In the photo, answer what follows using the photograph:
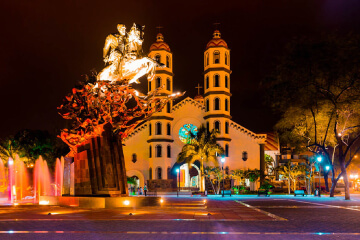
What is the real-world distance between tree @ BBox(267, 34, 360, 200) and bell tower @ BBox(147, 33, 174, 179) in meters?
27.4

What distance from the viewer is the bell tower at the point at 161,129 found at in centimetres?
6656

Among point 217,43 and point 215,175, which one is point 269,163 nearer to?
point 215,175

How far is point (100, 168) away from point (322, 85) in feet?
68.8

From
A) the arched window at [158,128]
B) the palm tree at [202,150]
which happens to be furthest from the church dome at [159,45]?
the palm tree at [202,150]

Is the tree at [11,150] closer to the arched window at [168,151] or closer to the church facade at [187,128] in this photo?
the church facade at [187,128]

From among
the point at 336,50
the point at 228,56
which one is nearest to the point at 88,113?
the point at 336,50

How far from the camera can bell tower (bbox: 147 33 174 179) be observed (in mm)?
66562

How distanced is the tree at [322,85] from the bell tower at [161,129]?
90.0 feet

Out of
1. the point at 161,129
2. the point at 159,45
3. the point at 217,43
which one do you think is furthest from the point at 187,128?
the point at 217,43

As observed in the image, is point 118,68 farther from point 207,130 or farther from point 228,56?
point 228,56

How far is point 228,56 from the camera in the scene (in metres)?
67.9

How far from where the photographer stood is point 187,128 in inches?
2751

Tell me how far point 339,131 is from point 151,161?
31702 mm

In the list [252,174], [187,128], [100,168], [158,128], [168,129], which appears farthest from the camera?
[187,128]
